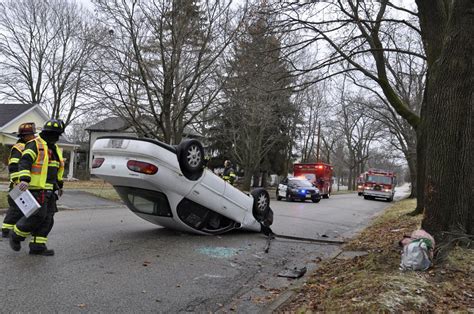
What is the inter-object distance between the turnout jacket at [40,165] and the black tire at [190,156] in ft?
6.56

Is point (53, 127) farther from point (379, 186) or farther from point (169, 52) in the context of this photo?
point (379, 186)

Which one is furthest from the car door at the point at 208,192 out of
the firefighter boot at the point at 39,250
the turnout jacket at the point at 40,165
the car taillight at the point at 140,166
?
the firefighter boot at the point at 39,250

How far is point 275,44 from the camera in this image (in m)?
11.7

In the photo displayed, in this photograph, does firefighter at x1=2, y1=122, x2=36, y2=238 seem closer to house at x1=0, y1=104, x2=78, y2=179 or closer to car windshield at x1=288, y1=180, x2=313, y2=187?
car windshield at x1=288, y1=180, x2=313, y2=187

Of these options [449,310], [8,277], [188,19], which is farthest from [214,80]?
[449,310]

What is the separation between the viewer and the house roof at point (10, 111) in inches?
1207

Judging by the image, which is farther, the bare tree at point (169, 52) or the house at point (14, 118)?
the house at point (14, 118)

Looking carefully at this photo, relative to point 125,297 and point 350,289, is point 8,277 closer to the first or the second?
point 125,297

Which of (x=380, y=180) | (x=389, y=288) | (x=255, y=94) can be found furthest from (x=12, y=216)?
(x=380, y=180)

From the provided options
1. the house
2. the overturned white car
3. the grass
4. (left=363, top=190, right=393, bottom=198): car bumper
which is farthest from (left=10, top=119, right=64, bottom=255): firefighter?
(left=363, top=190, right=393, bottom=198): car bumper

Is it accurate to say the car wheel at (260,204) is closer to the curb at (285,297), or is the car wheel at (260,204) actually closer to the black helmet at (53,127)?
the curb at (285,297)

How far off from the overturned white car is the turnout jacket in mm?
932

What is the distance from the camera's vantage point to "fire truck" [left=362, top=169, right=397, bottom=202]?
36375 millimetres

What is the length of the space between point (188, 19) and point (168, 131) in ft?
14.4
